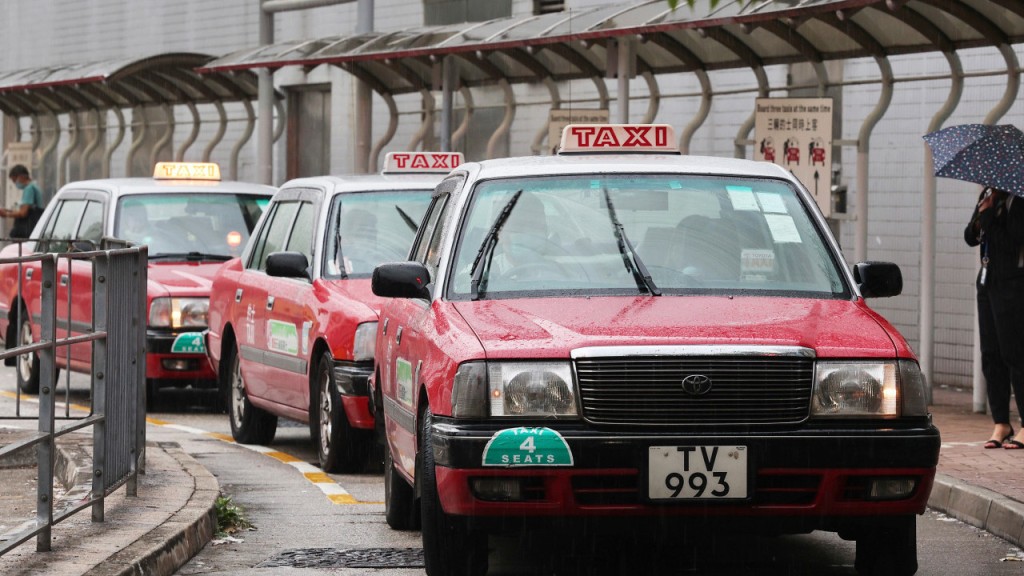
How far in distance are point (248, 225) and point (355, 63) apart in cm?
509

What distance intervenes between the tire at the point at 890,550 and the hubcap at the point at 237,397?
21.2 ft

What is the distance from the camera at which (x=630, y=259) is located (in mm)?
7688

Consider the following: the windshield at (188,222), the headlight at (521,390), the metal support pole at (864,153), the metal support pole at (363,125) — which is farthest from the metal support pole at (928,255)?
the metal support pole at (363,125)

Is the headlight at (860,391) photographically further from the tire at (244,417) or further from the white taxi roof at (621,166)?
the tire at (244,417)

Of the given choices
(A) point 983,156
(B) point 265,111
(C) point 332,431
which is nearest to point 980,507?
(A) point 983,156

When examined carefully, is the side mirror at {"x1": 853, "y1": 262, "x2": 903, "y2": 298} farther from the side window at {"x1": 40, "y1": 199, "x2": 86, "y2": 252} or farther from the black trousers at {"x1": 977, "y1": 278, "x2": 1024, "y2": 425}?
the side window at {"x1": 40, "y1": 199, "x2": 86, "y2": 252}

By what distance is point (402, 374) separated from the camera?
7.99m

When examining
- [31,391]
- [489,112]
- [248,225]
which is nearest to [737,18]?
[248,225]

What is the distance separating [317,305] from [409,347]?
11.9 ft

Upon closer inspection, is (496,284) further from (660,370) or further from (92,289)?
(92,289)

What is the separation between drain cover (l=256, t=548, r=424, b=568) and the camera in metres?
7.99

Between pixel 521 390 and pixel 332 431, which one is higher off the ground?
pixel 521 390

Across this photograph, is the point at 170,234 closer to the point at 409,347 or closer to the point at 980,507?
the point at 980,507

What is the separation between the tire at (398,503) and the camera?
28.8 feet
